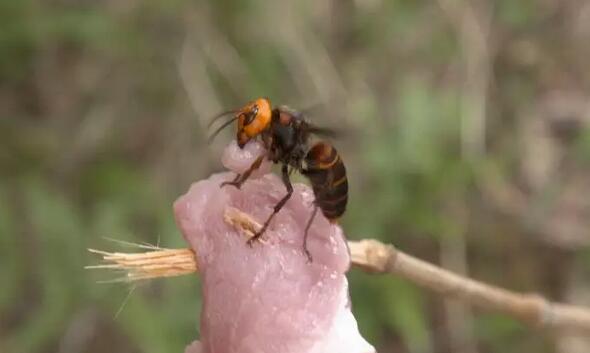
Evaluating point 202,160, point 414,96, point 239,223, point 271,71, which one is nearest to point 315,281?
point 239,223

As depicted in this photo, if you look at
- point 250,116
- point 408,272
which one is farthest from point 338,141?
point 250,116

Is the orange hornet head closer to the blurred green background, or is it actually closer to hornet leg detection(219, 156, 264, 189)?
hornet leg detection(219, 156, 264, 189)

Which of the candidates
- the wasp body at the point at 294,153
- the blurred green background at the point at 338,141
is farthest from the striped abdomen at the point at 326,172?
the blurred green background at the point at 338,141

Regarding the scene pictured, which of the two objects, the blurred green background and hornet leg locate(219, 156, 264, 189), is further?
the blurred green background

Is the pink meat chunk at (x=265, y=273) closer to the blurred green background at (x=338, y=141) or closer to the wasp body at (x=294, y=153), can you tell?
the wasp body at (x=294, y=153)

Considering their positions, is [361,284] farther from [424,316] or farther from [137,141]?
[137,141]

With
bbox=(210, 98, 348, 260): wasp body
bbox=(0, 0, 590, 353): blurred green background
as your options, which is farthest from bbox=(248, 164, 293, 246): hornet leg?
bbox=(0, 0, 590, 353): blurred green background


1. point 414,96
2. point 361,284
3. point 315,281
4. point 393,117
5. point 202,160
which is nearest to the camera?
point 315,281
